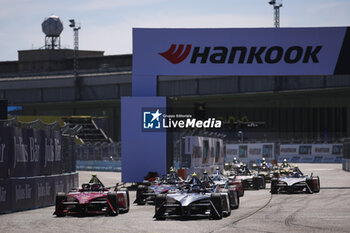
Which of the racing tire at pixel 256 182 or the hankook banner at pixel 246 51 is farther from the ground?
the hankook banner at pixel 246 51

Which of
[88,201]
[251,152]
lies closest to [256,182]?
[88,201]

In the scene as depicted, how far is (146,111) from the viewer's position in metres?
37.5

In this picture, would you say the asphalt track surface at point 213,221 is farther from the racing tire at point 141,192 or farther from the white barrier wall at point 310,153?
the white barrier wall at point 310,153

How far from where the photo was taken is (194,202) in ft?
64.7

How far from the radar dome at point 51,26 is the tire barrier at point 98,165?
145 feet

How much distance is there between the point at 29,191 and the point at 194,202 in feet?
22.2

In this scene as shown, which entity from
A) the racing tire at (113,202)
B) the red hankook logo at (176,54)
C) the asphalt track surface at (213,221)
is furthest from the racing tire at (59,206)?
the red hankook logo at (176,54)

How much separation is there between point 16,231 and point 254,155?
188 ft

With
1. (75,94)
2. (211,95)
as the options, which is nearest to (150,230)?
(211,95)

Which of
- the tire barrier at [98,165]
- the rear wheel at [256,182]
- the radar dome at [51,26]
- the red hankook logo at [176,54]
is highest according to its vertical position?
the radar dome at [51,26]

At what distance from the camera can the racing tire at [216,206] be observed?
1914 centimetres

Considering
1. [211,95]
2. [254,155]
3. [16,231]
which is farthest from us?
[211,95]

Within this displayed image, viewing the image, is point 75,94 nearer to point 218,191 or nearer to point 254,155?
point 254,155

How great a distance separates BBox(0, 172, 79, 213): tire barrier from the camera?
22188 mm
